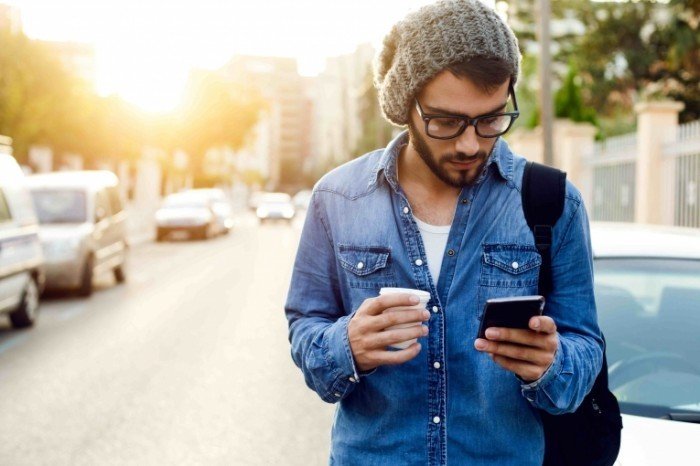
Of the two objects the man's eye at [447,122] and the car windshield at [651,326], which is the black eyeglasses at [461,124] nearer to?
the man's eye at [447,122]

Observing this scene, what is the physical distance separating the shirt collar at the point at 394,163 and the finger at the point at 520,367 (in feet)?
1.44

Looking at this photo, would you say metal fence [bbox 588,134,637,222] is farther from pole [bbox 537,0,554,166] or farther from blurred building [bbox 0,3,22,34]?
blurred building [bbox 0,3,22,34]

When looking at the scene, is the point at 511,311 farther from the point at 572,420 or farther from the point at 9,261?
the point at 9,261

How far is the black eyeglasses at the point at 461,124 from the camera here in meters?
1.94

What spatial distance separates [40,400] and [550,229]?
18.3 feet

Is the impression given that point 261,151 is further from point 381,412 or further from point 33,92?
point 381,412

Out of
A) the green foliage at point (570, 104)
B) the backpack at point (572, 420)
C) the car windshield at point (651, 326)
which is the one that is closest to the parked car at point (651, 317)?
the car windshield at point (651, 326)

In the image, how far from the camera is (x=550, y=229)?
1.94m

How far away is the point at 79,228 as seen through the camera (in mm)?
12859

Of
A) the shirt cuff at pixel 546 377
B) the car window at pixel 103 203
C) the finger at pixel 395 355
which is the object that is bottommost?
the car window at pixel 103 203

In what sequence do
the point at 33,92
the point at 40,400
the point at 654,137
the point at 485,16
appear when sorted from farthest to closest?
the point at 33,92 < the point at 654,137 < the point at 40,400 < the point at 485,16

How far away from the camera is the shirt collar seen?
6.65 feet

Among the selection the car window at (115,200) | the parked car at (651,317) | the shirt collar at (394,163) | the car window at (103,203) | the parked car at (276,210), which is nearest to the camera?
the shirt collar at (394,163)

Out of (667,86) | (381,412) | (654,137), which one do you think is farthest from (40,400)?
(667,86)
